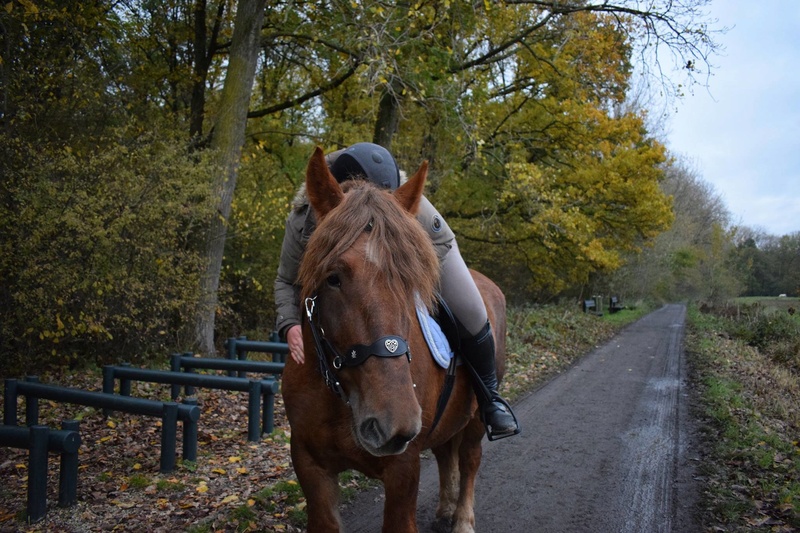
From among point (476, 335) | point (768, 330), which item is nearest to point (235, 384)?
point (476, 335)

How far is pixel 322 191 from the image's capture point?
271cm

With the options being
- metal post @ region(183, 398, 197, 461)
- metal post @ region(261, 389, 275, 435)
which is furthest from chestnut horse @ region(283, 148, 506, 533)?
metal post @ region(261, 389, 275, 435)

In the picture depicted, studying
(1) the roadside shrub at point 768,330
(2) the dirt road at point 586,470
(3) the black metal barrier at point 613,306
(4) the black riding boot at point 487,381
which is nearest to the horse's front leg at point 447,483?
(2) the dirt road at point 586,470

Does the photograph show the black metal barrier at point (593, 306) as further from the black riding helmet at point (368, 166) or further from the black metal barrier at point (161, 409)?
the black riding helmet at point (368, 166)

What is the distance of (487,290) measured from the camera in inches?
198

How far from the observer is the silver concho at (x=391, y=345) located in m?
2.27

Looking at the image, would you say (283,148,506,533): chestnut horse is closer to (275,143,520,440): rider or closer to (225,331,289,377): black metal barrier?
(275,143,520,440): rider

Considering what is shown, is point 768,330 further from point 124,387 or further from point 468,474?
point 124,387

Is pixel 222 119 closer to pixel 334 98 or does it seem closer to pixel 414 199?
pixel 334 98

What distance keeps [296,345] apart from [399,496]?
2.86ft

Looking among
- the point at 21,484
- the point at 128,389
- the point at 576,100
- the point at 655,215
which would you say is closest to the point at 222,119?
the point at 128,389

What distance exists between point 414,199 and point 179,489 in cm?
363

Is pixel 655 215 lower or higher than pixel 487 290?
higher

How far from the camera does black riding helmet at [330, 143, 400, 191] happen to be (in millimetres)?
3160
